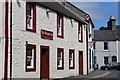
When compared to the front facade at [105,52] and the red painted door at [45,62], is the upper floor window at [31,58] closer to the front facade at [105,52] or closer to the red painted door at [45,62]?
the red painted door at [45,62]

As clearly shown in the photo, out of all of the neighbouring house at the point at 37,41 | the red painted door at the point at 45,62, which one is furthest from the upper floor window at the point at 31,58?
the red painted door at the point at 45,62

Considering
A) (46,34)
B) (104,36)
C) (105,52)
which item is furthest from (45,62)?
(104,36)

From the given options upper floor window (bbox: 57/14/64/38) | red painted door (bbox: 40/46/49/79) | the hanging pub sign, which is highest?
upper floor window (bbox: 57/14/64/38)

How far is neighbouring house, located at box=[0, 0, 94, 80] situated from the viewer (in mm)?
17641

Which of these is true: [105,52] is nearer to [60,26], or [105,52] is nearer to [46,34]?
[60,26]

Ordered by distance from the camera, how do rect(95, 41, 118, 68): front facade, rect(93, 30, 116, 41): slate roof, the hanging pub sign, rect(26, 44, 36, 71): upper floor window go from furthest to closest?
rect(93, 30, 116, 41): slate roof < rect(95, 41, 118, 68): front facade < the hanging pub sign < rect(26, 44, 36, 71): upper floor window

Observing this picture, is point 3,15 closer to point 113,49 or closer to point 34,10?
point 34,10

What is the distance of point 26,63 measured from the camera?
765 inches

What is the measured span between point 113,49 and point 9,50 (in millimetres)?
42110

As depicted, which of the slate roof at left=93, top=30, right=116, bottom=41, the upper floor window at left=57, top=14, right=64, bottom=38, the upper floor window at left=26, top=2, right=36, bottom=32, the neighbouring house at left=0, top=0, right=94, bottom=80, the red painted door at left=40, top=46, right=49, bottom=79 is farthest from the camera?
the slate roof at left=93, top=30, right=116, bottom=41

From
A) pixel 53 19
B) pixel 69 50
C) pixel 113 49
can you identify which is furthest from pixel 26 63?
pixel 113 49

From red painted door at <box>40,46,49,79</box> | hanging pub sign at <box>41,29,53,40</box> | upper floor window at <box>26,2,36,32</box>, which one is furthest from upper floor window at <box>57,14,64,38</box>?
upper floor window at <box>26,2,36,32</box>

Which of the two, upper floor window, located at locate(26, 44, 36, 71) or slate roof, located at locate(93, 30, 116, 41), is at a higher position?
slate roof, located at locate(93, 30, 116, 41)

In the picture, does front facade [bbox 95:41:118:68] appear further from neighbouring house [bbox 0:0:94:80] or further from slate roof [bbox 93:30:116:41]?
neighbouring house [bbox 0:0:94:80]
